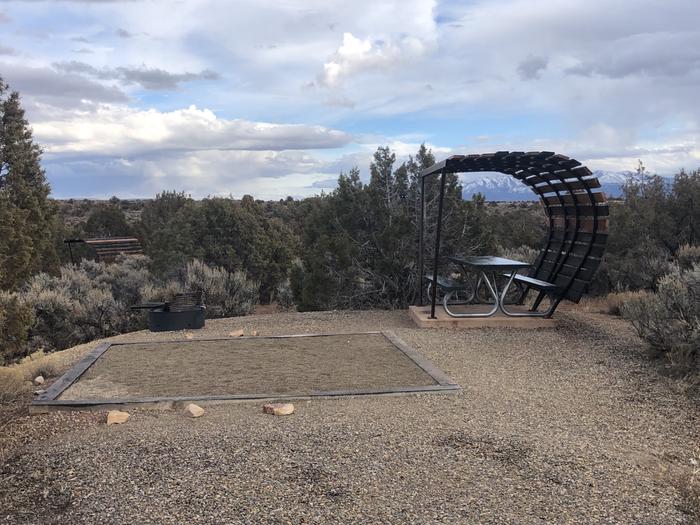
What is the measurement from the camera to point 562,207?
976cm

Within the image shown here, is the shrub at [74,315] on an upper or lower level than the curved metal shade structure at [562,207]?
lower

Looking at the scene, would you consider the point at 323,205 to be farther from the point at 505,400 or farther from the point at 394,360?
the point at 505,400

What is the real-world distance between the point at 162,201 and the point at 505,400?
101ft

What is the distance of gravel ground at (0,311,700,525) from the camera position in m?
3.33

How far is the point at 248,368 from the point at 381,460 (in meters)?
3.00

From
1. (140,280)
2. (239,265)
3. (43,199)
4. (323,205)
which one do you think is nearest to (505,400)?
(323,205)

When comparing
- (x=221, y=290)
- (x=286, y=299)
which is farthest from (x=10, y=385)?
(x=286, y=299)

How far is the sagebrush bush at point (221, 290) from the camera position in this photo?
12523 mm

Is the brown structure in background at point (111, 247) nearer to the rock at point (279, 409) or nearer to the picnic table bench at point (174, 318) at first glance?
the picnic table bench at point (174, 318)

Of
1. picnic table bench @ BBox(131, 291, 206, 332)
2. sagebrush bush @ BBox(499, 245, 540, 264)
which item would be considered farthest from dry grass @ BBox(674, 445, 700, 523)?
sagebrush bush @ BBox(499, 245, 540, 264)

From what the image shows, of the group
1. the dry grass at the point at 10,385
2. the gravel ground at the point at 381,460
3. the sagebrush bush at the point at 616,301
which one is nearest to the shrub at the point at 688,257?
the sagebrush bush at the point at 616,301

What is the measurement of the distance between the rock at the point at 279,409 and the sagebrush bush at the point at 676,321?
4.00m

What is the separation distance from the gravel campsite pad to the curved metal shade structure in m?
1.98

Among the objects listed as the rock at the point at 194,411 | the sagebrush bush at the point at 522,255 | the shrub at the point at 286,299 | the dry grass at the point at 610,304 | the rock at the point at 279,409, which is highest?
the sagebrush bush at the point at 522,255
